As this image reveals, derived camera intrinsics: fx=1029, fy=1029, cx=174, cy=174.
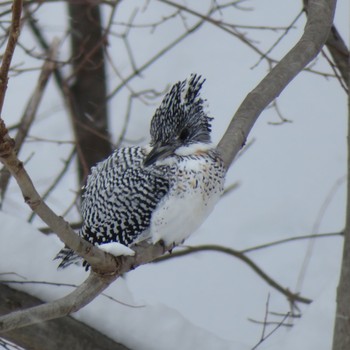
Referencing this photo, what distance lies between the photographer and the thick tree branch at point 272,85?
9.64 ft

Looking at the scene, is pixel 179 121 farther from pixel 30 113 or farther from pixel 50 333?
pixel 30 113

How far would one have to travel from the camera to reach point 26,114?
409cm

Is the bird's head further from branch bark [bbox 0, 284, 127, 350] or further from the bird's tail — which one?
branch bark [bbox 0, 284, 127, 350]

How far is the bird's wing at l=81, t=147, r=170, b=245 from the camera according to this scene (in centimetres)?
290

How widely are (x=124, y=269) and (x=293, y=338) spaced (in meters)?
0.95

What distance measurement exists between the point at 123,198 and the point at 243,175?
2.51m

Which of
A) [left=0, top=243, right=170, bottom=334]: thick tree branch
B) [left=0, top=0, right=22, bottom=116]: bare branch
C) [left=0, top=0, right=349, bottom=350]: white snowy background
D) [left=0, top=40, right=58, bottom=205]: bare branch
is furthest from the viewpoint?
[left=0, top=0, right=349, bottom=350]: white snowy background

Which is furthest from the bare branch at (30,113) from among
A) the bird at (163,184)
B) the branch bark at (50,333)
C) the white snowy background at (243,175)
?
the branch bark at (50,333)

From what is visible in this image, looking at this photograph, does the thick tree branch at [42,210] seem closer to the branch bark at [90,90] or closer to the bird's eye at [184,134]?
the bird's eye at [184,134]

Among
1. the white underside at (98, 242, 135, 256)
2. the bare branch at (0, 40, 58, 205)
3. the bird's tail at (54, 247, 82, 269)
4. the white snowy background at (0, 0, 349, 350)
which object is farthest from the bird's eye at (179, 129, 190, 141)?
the white snowy background at (0, 0, 349, 350)

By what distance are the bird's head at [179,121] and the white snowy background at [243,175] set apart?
1.58 m

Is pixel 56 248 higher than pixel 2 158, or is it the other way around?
pixel 56 248

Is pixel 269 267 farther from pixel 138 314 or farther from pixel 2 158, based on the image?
pixel 2 158

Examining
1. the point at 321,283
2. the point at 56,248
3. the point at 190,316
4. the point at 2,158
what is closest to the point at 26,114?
the point at 56,248
